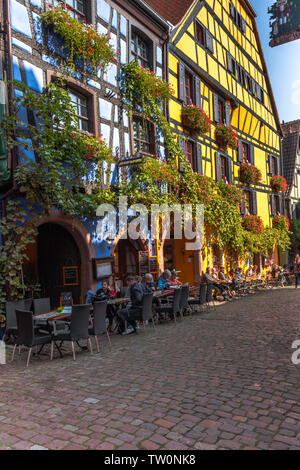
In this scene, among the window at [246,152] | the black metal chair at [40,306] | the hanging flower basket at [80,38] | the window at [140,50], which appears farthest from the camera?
the window at [246,152]

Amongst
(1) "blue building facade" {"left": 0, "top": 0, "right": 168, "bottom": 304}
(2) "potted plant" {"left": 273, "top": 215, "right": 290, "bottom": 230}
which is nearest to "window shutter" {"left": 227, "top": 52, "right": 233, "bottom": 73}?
(1) "blue building facade" {"left": 0, "top": 0, "right": 168, "bottom": 304}

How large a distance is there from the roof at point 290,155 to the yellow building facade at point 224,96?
225cm

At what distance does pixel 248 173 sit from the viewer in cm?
2056

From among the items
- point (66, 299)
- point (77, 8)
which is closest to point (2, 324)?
point (66, 299)

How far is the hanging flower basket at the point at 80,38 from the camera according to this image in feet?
30.8

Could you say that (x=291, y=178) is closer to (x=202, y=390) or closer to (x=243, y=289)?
(x=243, y=289)

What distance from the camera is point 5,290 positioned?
27.0 ft

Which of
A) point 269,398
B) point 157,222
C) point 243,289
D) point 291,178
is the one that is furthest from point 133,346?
point 291,178

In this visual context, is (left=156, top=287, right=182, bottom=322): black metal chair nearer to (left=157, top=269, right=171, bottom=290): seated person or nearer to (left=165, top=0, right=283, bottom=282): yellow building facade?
(left=157, top=269, right=171, bottom=290): seated person

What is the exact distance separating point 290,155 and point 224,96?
1173 cm

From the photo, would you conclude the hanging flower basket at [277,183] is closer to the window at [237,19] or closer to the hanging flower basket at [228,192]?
the hanging flower basket at [228,192]

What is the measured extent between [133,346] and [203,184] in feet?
29.3

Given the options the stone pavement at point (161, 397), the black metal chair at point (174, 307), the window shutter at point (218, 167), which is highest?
the window shutter at point (218, 167)

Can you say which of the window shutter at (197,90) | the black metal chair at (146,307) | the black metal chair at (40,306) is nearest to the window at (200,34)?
the window shutter at (197,90)
